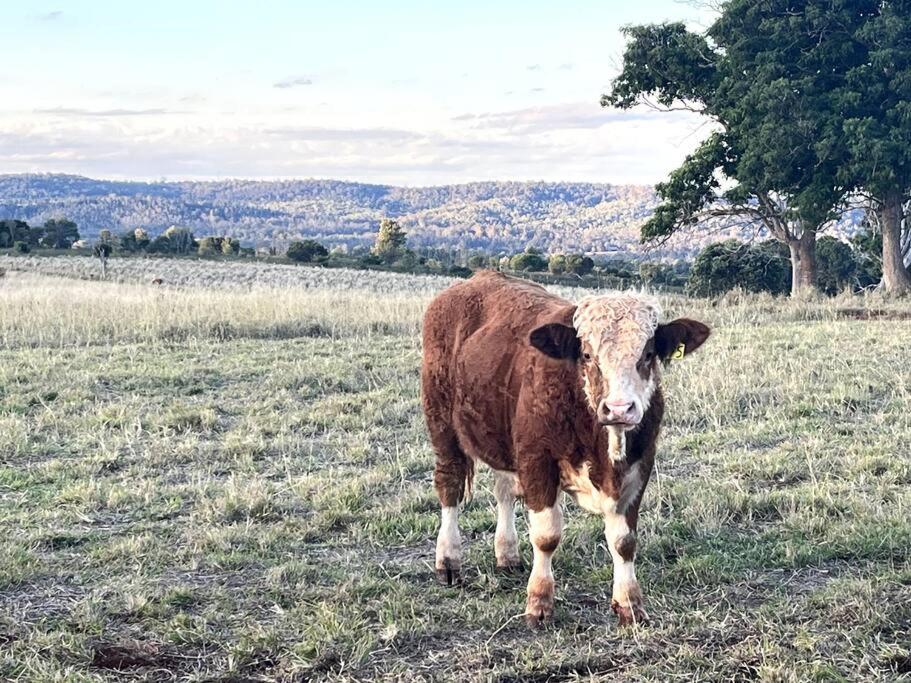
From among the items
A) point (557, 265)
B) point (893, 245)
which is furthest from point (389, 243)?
point (893, 245)

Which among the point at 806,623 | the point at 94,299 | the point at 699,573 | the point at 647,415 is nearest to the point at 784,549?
the point at 699,573

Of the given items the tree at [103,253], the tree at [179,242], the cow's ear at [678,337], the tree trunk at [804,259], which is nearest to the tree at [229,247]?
the tree at [179,242]

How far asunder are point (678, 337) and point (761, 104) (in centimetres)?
2229

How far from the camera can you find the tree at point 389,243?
69625 millimetres

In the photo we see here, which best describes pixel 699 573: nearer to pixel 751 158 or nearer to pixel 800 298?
pixel 800 298

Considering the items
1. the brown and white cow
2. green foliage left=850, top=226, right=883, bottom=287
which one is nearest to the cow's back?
the brown and white cow

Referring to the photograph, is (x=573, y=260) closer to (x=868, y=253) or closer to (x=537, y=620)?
(x=868, y=253)

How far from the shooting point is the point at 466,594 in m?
5.56

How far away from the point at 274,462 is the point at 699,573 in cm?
443

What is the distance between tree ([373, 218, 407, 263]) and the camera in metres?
69.6

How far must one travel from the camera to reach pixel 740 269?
3459 cm

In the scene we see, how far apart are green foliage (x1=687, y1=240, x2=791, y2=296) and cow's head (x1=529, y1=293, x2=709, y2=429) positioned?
95.9 feet

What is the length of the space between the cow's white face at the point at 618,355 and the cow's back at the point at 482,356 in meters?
0.36

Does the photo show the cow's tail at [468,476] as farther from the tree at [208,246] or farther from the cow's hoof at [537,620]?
the tree at [208,246]
